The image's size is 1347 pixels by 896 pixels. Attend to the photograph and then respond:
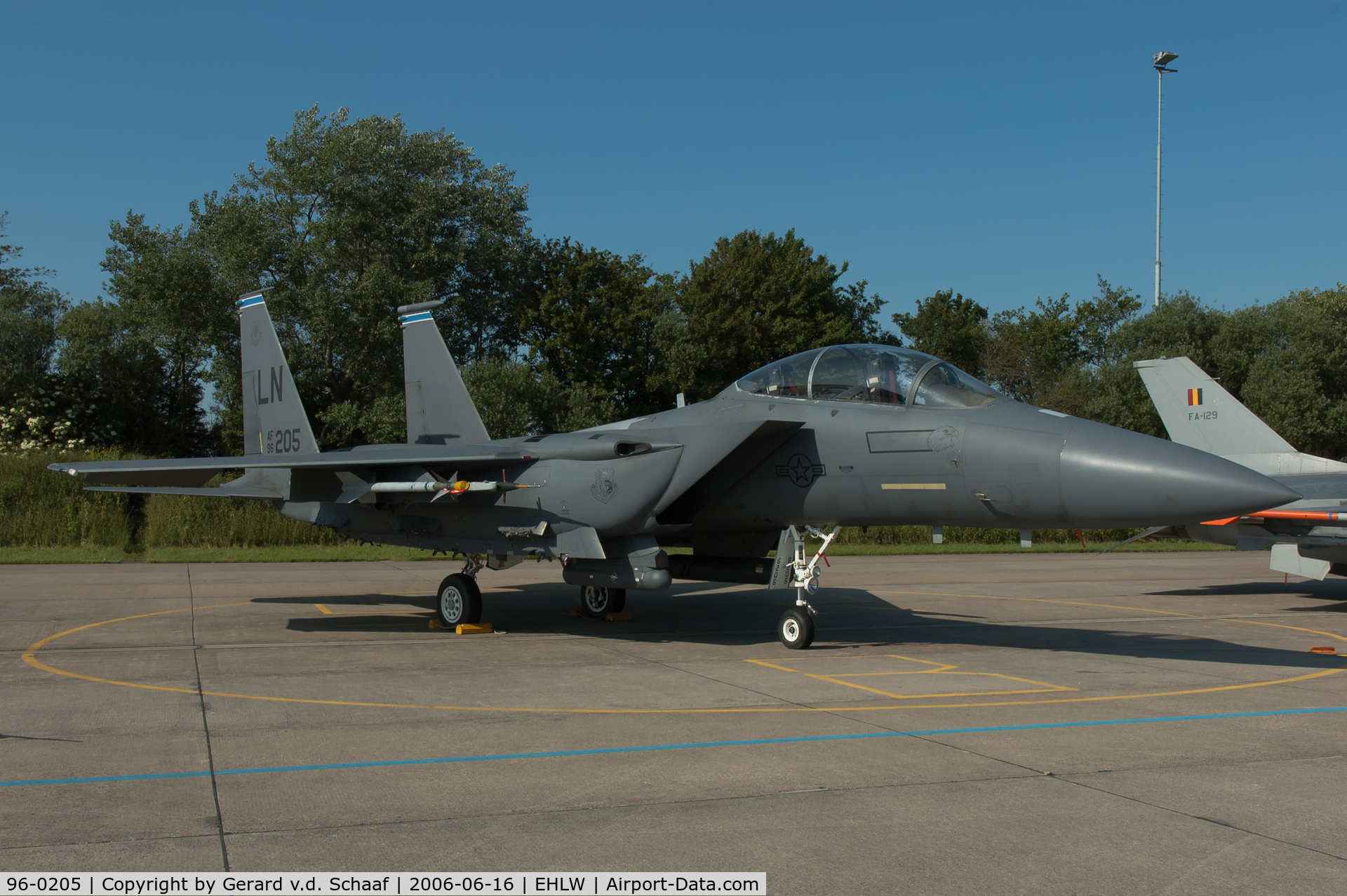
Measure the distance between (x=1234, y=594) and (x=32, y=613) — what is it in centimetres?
1838

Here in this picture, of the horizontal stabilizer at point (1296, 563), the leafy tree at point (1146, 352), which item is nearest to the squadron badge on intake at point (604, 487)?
the horizontal stabilizer at point (1296, 563)

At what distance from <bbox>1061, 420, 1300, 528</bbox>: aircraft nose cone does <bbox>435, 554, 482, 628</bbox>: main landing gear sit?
263 inches

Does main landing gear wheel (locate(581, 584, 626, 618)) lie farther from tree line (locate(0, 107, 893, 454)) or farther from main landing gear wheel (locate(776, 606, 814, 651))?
tree line (locate(0, 107, 893, 454))

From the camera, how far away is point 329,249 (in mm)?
38062

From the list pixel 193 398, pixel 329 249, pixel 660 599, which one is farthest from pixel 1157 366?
pixel 193 398

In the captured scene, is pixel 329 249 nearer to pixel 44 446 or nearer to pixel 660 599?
pixel 44 446

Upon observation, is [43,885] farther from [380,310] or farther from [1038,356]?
A: [1038,356]

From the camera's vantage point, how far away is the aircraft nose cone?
24.1 feet

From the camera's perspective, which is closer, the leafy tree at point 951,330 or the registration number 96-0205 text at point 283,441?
the registration number 96-0205 text at point 283,441

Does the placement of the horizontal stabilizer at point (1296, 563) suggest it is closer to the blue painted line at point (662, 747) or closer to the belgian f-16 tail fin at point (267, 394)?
the blue painted line at point (662, 747)

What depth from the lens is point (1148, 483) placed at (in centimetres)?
763

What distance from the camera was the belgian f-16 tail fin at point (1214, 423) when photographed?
16.8m

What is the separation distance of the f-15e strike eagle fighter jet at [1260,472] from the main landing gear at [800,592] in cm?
611

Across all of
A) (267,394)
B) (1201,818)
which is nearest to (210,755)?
(1201,818)
